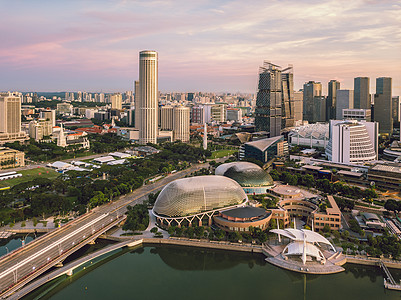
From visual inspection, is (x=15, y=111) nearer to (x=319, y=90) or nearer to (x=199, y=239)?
(x=199, y=239)

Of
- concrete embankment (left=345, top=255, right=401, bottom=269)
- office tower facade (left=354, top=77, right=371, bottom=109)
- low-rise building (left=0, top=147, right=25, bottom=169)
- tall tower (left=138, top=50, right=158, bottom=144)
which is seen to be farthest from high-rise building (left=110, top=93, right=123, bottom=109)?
concrete embankment (left=345, top=255, right=401, bottom=269)

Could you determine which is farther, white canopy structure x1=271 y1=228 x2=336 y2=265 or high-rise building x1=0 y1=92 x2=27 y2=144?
high-rise building x1=0 y1=92 x2=27 y2=144

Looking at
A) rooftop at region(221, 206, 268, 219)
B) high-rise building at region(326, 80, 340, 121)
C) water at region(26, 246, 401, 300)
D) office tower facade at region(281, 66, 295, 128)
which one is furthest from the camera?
high-rise building at region(326, 80, 340, 121)

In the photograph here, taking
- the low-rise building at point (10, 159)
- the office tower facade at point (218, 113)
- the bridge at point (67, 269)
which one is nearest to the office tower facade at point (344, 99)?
the office tower facade at point (218, 113)

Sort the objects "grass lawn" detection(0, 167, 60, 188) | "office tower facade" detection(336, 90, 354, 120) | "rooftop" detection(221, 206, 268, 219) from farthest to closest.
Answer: "office tower facade" detection(336, 90, 354, 120) < "grass lawn" detection(0, 167, 60, 188) < "rooftop" detection(221, 206, 268, 219)

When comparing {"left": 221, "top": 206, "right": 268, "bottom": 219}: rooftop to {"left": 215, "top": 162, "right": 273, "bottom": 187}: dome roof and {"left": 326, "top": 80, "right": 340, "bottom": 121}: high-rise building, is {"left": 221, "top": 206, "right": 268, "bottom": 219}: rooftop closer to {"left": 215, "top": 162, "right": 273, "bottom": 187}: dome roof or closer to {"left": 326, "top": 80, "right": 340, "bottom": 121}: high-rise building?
{"left": 215, "top": 162, "right": 273, "bottom": 187}: dome roof

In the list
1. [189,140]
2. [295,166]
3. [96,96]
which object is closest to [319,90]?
[189,140]

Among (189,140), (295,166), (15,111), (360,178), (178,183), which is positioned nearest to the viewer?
(178,183)
